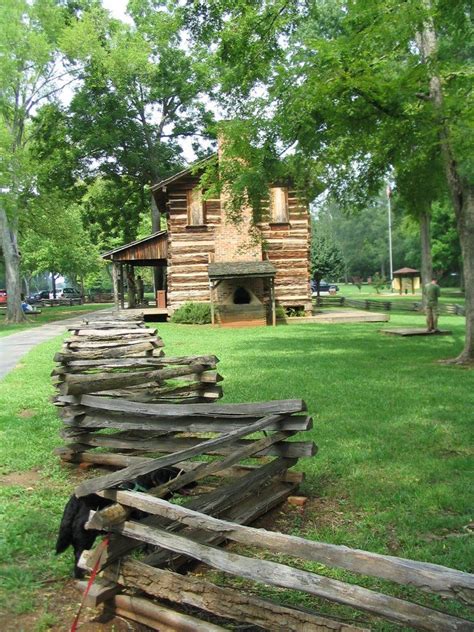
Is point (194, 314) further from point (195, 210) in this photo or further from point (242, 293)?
point (195, 210)

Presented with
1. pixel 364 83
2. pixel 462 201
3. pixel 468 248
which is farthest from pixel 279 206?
pixel 364 83

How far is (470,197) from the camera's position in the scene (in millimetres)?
12828

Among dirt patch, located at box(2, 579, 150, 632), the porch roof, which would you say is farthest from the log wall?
dirt patch, located at box(2, 579, 150, 632)

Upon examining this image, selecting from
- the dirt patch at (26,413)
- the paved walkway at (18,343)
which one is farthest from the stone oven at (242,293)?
the dirt patch at (26,413)

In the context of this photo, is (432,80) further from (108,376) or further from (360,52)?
(108,376)

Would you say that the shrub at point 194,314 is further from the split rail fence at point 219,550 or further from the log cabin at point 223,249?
the split rail fence at point 219,550

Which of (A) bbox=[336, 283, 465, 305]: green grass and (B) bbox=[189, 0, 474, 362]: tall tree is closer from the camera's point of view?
(B) bbox=[189, 0, 474, 362]: tall tree

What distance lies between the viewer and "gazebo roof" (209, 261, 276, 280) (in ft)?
82.1

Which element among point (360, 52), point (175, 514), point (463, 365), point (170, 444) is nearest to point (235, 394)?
point (170, 444)

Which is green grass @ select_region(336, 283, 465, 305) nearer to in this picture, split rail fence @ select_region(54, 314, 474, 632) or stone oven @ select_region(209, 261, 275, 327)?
stone oven @ select_region(209, 261, 275, 327)

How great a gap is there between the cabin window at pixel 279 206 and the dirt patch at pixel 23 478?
23.1 metres

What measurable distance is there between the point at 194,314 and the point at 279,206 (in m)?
6.73

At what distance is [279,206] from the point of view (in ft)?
93.3

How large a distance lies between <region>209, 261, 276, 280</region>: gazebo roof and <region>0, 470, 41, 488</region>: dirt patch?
18916mm
